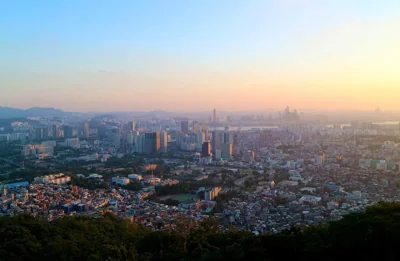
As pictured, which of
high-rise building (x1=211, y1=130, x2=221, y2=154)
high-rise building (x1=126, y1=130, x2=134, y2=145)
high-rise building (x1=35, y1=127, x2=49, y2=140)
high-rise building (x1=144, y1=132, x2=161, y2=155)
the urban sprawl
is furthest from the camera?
high-rise building (x1=35, y1=127, x2=49, y2=140)

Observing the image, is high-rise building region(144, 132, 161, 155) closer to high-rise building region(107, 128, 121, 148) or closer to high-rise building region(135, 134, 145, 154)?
high-rise building region(135, 134, 145, 154)

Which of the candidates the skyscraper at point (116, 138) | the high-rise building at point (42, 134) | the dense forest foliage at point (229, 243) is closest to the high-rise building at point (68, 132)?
the high-rise building at point (42, 134)

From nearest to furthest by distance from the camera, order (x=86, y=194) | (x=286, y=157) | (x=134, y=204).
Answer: (x=134, y=204) → (x=86, y=194) → (x=286, y=157)

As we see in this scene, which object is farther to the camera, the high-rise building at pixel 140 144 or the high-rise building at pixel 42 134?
the high-rise building at pixel 42 134

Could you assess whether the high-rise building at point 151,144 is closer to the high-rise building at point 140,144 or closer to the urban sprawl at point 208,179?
the urban sprawl at point 208,179

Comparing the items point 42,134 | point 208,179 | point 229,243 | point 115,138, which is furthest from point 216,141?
point 229,243

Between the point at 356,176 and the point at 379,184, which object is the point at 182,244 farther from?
the point at 356,176

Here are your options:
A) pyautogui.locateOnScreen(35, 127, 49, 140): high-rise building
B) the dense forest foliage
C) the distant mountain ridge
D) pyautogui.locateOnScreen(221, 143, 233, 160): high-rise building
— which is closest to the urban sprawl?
pyautogui.locateOnScreen(221, 143, 233, 160): high-rise building

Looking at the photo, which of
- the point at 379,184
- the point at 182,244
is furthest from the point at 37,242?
the point at 379,184

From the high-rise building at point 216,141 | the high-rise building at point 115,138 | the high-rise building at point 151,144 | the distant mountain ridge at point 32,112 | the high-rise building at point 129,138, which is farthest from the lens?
the distant mountain ridge at point 32,112
